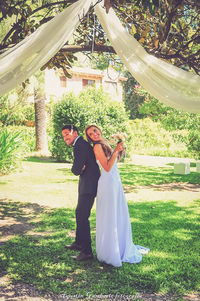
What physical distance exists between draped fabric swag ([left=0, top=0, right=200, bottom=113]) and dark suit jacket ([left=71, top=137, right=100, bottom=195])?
1.29 m

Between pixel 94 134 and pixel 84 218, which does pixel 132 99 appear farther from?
pixel 84 218

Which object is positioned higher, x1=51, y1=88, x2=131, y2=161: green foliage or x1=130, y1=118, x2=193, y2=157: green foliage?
x1=51, y1=88, x2=131, y2=161: green foliage

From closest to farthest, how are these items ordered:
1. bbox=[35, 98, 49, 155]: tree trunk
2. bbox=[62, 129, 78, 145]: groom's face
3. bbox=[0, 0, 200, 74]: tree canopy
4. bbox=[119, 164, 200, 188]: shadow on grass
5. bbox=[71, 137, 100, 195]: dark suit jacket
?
1. bbox=[0, 0, 200, 74]: tree canopy
2. bbox=[71, 137, 100, 195]: dark suit jacket
3. bbox=[62, 129, 78, 145]: groom's face
4. bbox=[119, 164, 200, 188]: shadow on grass
5. bbox=[35, 98, 49, 155]: tree trunk

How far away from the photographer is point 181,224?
635cm

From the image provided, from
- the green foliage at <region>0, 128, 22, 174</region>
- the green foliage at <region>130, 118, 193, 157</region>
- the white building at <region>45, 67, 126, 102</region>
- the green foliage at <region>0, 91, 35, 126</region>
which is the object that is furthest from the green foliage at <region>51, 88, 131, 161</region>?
the white building at <region>45, 67, 126, 102</region>

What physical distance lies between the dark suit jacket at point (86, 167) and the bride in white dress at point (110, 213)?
0.12 metres

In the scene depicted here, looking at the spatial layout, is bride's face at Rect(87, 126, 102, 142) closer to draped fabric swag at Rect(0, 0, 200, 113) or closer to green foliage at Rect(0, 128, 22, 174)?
draped fabric swag at Rect(0, 0, 200, 113)

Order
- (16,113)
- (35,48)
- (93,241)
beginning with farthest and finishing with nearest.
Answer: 1. (16,113)
2. (93,241)
3. (35,48)

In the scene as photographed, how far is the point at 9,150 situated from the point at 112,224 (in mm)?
8095

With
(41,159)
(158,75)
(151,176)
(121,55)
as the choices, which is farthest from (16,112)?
(158,75)

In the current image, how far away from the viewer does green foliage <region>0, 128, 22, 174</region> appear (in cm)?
1121

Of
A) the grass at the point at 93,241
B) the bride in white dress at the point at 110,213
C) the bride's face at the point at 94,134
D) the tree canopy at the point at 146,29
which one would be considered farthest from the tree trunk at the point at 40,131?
the bride in white dress at the point at 110,213

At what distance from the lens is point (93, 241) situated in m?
5.37

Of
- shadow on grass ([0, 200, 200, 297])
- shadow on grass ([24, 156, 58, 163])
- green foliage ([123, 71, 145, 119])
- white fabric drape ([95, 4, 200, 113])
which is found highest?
green foliage ([123, 71, 145, 119])
